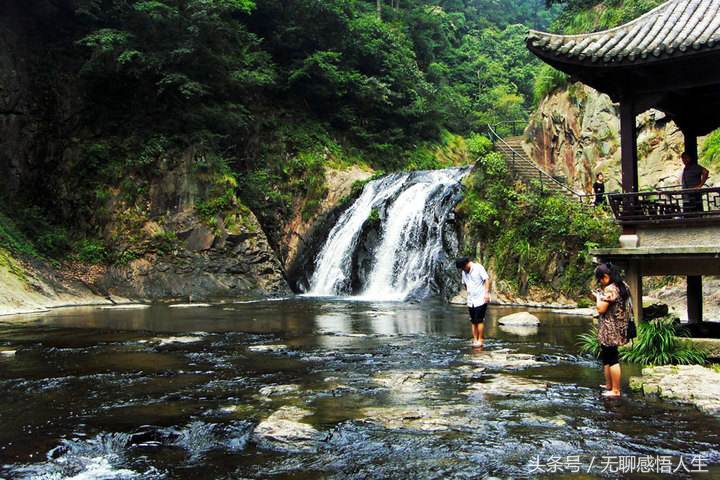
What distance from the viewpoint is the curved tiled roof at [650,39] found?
9438 millimetres

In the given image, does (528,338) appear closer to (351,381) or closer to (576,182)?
(351,381)

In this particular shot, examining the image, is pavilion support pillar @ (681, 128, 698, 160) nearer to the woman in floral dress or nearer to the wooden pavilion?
the wooden pavilion

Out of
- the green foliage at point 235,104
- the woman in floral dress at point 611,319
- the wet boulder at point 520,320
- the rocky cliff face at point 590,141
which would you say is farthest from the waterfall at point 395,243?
the woman in floral dress at point 611,319

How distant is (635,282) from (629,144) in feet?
7.61

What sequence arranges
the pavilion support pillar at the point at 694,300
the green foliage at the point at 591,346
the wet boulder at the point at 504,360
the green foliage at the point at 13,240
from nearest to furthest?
the wet boulder at the point at 504,360 → the green foliage at the point at 591,346 → the pavilion support pillar at the point at 694,300 → the green foliage at the point at 13,240

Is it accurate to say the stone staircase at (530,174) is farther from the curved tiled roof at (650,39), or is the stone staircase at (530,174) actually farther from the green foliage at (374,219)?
the curved tiled roof at (650,39)

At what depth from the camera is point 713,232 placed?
9719mm

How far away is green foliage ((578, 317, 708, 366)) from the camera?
30.3 ft

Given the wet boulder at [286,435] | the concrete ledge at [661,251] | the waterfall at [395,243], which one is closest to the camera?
the wet boulder at [286,435]

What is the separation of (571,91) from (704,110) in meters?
16.7

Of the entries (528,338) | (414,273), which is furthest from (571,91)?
(528,338)

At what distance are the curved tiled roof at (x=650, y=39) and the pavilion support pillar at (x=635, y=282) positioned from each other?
3.31 metres

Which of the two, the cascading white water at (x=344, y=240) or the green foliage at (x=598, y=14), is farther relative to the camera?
the cascading white water at (x=344, y=240)

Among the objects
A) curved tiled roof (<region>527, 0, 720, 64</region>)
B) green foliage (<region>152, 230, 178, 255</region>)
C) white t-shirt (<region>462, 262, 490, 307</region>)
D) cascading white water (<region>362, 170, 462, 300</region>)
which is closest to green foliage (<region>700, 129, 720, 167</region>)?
cascading white water (<region>362, 170, 462, 300</region>)
